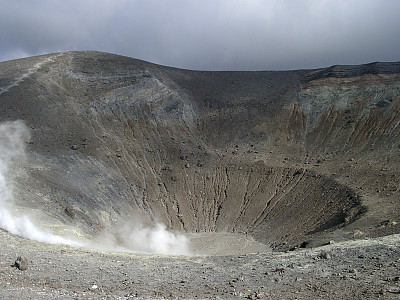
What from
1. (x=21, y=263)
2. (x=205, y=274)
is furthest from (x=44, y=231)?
(x=205, y=274)

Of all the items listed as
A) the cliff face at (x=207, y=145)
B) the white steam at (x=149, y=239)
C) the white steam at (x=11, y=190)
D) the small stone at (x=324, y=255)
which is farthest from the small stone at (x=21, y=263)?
the small stone at (x=324, y=255)

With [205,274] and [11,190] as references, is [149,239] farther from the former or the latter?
[205,274]

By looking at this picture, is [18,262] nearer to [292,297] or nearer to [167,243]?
[292,297]

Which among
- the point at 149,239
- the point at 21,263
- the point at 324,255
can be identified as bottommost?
the point at 21,263

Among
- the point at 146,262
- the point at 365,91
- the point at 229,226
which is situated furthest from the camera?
the point at 365,91

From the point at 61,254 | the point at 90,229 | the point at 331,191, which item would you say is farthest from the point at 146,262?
the point at 331,191

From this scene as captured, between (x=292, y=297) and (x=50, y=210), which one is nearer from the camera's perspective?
(x=292, y=297)

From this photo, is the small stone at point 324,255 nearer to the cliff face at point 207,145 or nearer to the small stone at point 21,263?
the cliff face at point 207,145
